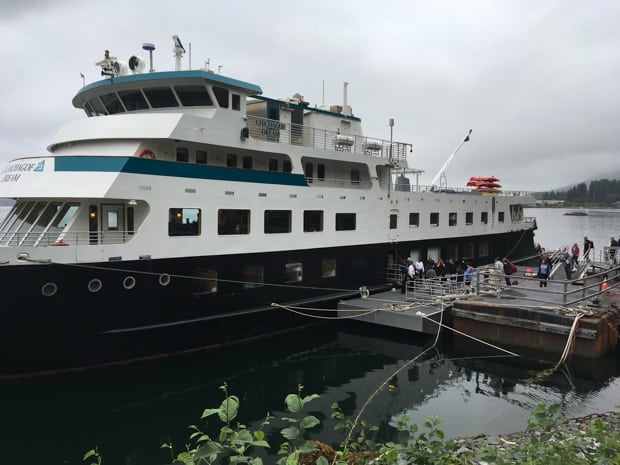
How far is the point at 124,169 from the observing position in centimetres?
1173

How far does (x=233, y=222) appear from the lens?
14.1 metres

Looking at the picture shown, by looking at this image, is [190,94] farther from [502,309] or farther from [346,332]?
[502,309]

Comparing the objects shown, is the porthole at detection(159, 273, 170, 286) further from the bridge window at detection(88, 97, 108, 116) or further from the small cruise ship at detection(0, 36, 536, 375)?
the bridge window at detection(88, 97, 108, 116)

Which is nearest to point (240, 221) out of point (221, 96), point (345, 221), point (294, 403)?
point (221, 96)

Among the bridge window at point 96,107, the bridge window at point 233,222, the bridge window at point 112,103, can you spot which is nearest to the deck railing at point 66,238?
the bridge window at point 233,222

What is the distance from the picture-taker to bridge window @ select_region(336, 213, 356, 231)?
1736cm

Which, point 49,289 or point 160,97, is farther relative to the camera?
point 160,97

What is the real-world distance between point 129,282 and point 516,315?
12096 mm

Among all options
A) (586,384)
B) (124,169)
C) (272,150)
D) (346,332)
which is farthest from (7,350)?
(586,384)

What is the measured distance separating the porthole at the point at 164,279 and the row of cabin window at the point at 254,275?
922 mm

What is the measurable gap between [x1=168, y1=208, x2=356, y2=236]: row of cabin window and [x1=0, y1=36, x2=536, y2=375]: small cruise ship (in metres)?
0.04

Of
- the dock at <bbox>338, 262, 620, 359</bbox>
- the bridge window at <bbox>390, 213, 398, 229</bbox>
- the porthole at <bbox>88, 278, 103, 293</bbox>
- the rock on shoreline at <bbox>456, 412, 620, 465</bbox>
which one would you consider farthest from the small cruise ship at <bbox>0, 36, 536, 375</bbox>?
the rock on shoreline at <bbox>456, 412, 620, 465</bbox>

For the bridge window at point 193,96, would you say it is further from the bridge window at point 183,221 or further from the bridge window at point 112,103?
the bridge window at point 183,221

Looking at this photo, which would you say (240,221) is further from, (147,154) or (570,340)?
(570,340)
